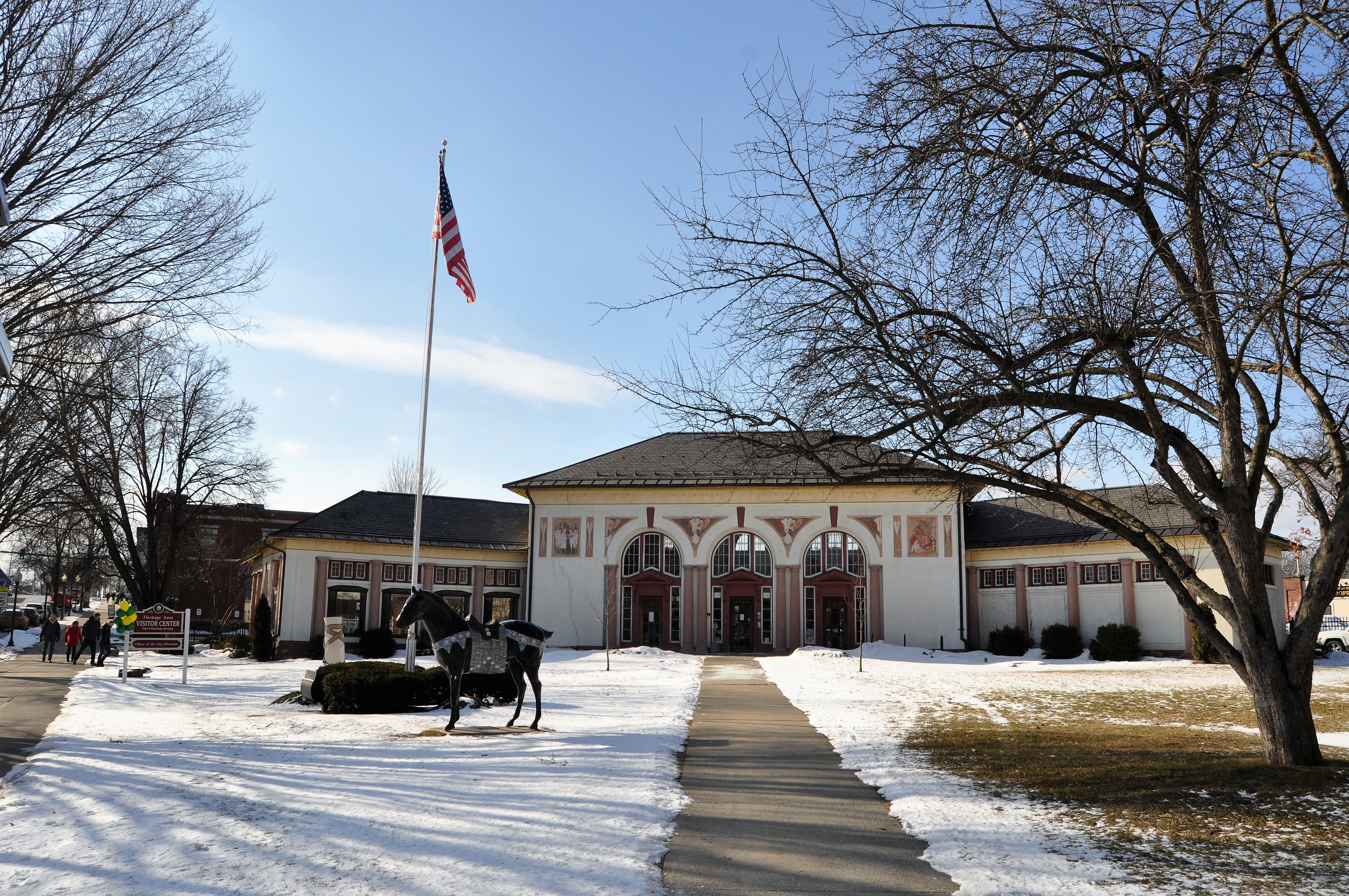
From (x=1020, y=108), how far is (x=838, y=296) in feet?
8.04

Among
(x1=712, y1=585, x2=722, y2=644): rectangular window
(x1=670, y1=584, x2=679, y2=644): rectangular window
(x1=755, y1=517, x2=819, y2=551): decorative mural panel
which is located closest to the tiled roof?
(x1=755, y1=517, x2=819, y2=551): decorative mural panel

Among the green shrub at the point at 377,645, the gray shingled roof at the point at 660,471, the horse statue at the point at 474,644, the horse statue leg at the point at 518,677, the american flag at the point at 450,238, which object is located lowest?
the green shrub at the point at 377,645

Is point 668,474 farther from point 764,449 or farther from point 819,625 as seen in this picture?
point 764,449

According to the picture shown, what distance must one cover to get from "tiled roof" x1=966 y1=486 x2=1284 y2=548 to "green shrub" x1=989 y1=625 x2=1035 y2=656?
3663mm

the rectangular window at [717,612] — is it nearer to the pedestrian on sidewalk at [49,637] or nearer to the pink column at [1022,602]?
the pink column at [1022,602]

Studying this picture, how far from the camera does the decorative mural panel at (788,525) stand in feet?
132

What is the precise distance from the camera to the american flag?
2230 cm

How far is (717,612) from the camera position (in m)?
40.9

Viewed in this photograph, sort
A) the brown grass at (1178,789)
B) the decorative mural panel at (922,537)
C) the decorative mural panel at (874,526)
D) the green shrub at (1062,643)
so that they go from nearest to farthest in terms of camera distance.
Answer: the brown grass at (1178,789) → the green shrub at (1062,643) → the decorative mural panel at (922,537) → the decorative mural panel at (874,526)

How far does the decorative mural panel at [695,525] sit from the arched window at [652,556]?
774 mm

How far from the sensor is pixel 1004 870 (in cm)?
678

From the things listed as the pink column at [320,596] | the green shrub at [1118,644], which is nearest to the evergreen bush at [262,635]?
the pink column at [320,596]

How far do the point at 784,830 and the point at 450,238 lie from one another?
17.8 meters

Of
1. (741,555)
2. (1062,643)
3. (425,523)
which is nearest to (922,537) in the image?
(1062,643)
